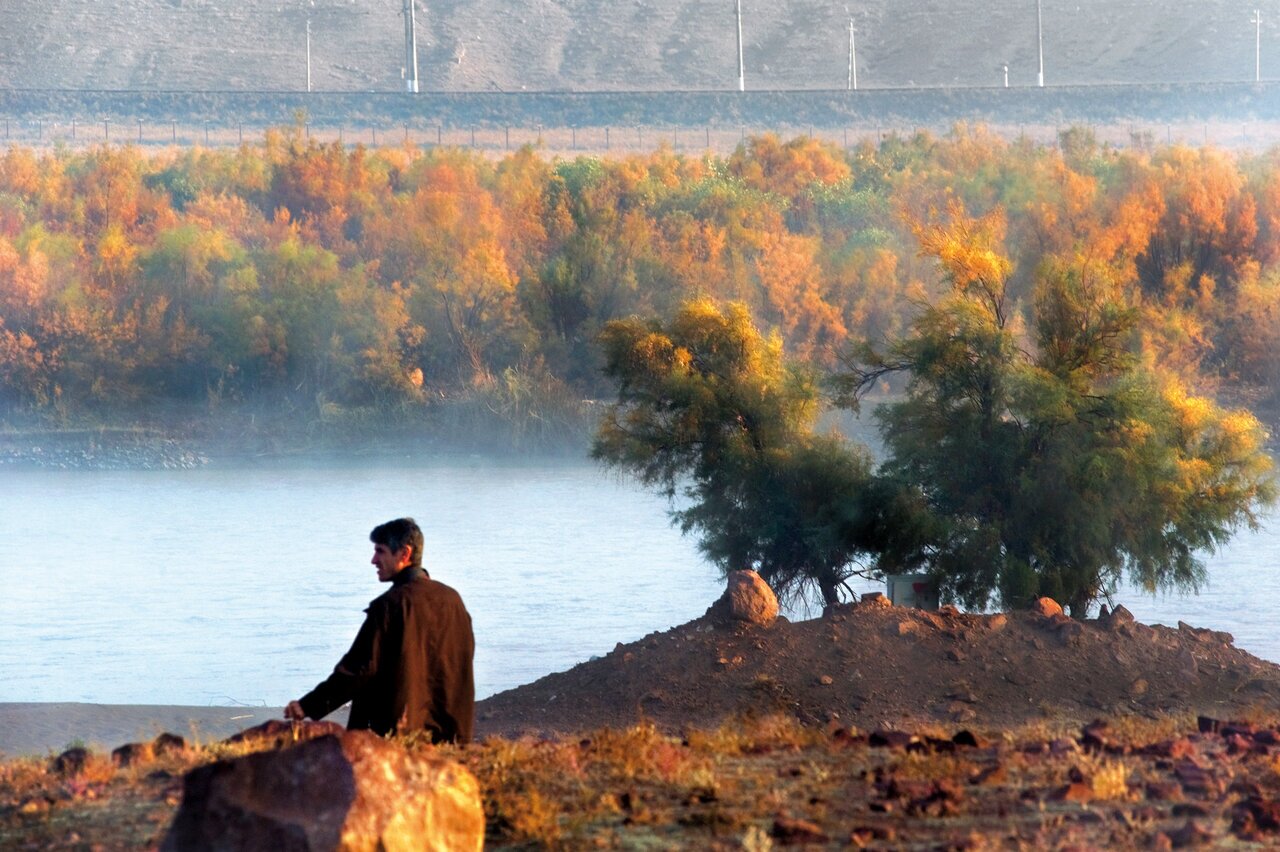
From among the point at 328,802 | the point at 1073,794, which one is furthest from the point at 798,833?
the point at 328,802

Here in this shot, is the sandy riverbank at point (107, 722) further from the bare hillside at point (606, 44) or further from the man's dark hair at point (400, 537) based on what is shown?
the bare hillside at point (606, 44)

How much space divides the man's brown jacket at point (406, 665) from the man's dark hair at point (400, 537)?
2.9 inches

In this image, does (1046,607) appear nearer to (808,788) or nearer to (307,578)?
(808,788)

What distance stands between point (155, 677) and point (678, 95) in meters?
66.5

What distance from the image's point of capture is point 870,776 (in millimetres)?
6711

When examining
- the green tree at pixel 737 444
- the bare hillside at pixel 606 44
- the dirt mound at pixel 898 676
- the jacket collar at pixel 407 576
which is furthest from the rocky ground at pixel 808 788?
the bare hillside at pixel 606 44

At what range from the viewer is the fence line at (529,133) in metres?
75.2

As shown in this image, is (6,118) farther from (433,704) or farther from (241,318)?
(433,704)

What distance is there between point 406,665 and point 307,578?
55.6ft

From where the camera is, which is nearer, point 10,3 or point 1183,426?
point 1183,426

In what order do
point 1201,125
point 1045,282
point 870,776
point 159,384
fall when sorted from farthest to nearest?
point 1201,125
point 159,384
point 1045,282
point 870,776

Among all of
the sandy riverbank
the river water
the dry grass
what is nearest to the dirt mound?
the sandy riverbank

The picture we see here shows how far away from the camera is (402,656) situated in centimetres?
654

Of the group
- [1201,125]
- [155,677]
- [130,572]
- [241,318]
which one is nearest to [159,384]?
[241,318]
